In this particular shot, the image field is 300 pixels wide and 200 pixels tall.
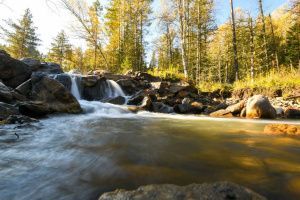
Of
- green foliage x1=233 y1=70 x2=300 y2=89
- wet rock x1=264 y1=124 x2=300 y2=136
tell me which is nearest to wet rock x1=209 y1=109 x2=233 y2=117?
green foliage x1=233 y1=70 x2=300 y2=89

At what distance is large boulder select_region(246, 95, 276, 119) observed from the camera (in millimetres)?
10680

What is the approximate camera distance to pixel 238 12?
34.1 metres

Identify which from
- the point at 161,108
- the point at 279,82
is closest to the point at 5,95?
the point at 161,108

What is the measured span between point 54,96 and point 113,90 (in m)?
5.98

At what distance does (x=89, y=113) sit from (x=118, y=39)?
64.7ft

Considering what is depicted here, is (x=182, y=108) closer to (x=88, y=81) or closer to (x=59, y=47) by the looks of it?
(x=88, y=81)

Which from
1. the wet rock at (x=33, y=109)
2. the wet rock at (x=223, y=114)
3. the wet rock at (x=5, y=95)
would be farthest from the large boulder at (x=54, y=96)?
the wet rock at (x=223, y=114)

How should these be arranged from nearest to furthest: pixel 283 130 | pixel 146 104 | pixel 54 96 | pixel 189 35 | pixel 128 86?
pixel 283 130, pixel 54 96, pixel 146 104, pixel 128 86, pixel 189 35

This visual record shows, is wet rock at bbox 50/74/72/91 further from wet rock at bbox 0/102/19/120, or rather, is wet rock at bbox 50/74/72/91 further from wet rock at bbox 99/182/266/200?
wet rock at bbox 99/182/266/200

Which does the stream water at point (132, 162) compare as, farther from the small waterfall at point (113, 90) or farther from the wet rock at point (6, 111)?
the small waterfall at point (113, 90)

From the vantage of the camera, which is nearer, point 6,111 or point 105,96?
point 6,111

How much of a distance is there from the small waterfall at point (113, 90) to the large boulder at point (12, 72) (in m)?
4.60

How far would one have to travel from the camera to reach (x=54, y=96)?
9875mm

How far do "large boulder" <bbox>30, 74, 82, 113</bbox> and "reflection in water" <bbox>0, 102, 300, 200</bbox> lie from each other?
3.66 m
